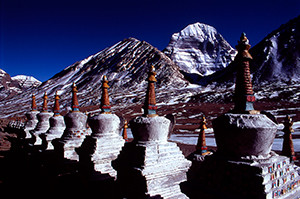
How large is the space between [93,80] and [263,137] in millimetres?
79164

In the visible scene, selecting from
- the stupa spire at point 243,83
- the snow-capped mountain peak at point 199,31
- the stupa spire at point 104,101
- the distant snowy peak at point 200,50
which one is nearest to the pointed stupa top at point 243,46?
the stupa spire at point 243,83

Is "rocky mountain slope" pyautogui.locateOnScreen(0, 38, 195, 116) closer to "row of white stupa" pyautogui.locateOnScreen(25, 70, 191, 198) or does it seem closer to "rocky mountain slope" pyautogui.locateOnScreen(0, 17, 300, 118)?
"rocky mountain slope" pyautogui.locateOnScreen(0, 17, 300, 118)

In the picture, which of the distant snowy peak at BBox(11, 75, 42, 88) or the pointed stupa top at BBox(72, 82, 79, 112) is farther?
the distant snowy peak at BBox(11, 75, 42, 88)

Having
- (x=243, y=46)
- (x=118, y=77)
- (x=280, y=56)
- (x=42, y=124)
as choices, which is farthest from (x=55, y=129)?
(x=118, y=77)

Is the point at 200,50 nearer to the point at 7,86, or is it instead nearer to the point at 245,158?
the point at 7,86

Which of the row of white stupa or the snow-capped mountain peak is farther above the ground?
the snow-capped mountain peak

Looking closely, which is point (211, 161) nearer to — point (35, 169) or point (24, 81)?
point (35, 169)

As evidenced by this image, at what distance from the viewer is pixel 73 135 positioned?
17.9ft

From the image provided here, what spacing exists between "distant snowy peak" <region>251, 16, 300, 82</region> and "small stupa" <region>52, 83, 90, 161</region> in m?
60.9

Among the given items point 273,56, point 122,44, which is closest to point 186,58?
point 122,44

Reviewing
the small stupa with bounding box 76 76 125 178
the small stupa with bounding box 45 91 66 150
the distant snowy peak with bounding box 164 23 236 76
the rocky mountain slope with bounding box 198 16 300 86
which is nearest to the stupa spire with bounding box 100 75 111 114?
the small stupa with bounding box 76 76 125 178

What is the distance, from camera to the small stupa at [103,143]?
421cm

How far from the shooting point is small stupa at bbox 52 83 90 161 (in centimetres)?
531

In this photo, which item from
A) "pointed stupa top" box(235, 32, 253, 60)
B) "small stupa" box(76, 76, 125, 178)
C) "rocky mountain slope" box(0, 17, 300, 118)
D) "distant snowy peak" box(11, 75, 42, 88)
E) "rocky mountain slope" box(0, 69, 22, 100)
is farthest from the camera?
"distant snowy peak" box(11, 75, 42, 88)
